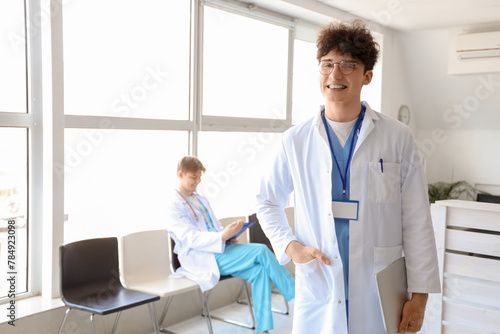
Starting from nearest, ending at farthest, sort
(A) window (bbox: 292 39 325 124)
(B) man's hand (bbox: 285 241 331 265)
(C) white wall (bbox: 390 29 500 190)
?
1. (B) man's hand (bbox: 285 241 331 265)
2. (A) window (bbox: 292 39 325 124)
3. (C) white wall (bbox: 390 29 500 190)

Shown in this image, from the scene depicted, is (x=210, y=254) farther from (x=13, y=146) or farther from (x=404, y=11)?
(x=404, y=11)

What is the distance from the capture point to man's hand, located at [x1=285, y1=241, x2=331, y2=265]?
1.74m

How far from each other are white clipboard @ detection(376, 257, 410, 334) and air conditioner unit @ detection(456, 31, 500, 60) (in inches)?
219

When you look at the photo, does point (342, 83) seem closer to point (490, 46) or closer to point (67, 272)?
point (67, 272)

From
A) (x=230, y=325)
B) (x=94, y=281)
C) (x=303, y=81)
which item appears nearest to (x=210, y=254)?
(x=230, y=325)

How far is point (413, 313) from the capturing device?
1.77 m

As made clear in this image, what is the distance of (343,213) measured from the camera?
1770mm

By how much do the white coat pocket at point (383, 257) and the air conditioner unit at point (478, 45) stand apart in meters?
5.56

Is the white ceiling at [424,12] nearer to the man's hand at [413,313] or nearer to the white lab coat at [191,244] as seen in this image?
the white lab coat at [191,244]

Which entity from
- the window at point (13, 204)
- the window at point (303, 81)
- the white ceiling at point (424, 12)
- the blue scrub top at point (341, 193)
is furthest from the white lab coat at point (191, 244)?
the white ceiling at point (424, 12)

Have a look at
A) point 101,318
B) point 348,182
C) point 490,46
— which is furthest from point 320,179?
point 490,46

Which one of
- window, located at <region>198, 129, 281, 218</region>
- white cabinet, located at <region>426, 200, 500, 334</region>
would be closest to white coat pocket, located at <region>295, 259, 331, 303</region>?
white cabinet, located at <region>426, 200, 500, 334</region>

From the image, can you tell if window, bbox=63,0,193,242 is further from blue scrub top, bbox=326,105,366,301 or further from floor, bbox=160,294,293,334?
blue scrub top, bbox=326,105,366,301

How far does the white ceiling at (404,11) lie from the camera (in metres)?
5.43
